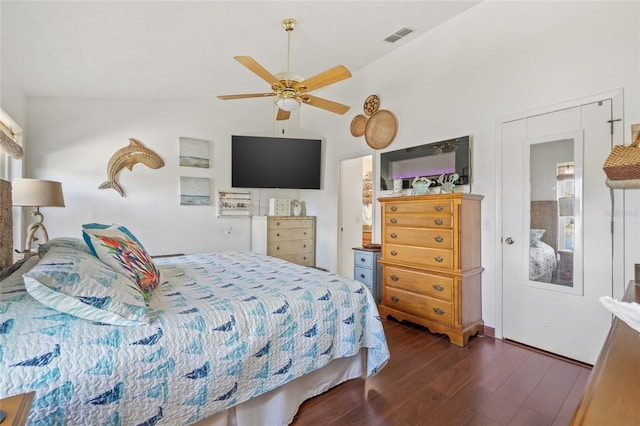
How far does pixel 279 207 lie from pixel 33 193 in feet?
9.60

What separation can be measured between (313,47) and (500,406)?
3.62 meters

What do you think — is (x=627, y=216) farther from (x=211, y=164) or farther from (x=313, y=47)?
(x=211, y=164)

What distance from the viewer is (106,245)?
1.59 meters

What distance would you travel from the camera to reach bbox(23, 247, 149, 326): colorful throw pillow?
43.4 inches

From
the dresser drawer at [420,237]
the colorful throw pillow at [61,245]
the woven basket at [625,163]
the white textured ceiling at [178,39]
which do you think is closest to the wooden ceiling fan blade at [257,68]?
the white textured ceiling at [178,39]

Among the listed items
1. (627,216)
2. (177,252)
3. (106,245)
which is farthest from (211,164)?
(627,216)

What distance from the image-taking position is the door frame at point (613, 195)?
2.14 m

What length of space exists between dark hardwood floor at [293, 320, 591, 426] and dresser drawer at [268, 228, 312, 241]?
8.37ft

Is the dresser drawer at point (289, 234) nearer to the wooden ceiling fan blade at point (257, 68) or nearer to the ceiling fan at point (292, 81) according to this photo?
the ceiling fan at point (292, 81)

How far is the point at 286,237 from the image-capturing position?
475cm

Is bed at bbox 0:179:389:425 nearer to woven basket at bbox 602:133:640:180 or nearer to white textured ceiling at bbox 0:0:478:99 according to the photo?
woven basket at bbox 602:133:640:180

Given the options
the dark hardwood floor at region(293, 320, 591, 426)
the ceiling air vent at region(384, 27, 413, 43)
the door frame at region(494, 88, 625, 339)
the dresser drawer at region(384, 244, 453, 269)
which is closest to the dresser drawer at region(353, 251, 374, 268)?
the dresser drawer at region(384, 244, 453, 269)

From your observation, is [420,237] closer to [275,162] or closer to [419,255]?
[419,255]

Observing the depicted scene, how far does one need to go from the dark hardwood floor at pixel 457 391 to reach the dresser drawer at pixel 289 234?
2.55 metres
